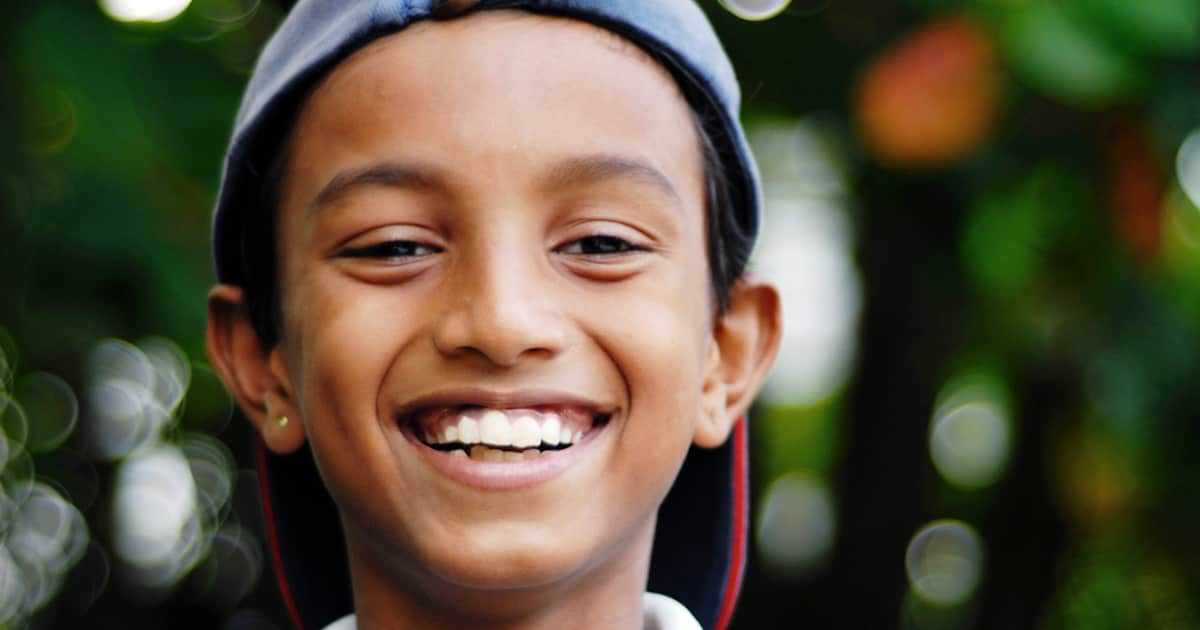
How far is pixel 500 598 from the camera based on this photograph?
1710 millimetres

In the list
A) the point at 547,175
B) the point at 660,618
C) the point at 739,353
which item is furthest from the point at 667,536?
the point at 547,175

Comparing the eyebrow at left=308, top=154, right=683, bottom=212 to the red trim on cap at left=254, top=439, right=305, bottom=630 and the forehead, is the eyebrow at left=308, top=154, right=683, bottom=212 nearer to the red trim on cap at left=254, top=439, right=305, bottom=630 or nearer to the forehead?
the forehead

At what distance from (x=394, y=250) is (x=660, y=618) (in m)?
0.64

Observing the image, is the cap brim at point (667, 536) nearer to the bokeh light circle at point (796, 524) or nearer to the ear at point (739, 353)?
the ear at point (739, 353)

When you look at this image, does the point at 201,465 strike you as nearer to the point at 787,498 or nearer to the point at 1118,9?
the point at 787,498

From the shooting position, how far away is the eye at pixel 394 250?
1.70m

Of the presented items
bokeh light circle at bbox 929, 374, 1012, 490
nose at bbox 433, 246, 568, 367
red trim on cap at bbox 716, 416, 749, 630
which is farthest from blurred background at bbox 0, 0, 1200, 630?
nose at bbox 433, 246, 568, 367

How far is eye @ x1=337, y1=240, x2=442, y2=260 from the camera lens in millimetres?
1701

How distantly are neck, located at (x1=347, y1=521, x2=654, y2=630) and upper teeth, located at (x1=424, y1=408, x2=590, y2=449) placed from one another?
0.53 ft

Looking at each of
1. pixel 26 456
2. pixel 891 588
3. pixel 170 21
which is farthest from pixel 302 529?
pixel 26 456

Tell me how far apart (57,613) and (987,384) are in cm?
512

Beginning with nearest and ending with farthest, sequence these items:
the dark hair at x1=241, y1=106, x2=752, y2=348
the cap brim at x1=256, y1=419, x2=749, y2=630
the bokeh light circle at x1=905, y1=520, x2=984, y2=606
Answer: the dark hair at x1=241, y1=106, x2=752, y2=348
the cap brim at x1=256, y1=419, x2=749, y2=630
the bokeh light circle at x1=905, y1=520, x2=984, y2=606

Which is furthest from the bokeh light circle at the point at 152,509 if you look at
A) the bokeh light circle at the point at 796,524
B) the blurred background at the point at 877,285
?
the bokeh light circle at the point at 796,524

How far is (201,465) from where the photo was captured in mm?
8484
